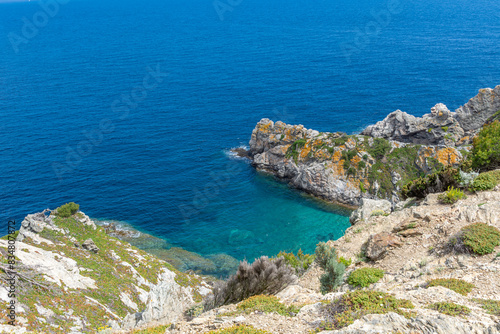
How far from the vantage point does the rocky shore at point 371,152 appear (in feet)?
194

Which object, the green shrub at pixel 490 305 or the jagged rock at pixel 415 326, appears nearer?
the jagged rock at pixel 415 326

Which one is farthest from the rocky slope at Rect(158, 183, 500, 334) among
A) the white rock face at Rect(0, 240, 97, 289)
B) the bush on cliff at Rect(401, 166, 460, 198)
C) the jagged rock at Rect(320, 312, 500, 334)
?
the white rock face at Rect(0, 240, 97, 289)

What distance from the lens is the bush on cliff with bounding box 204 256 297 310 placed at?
21322 mm

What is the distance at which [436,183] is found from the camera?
1153 inches

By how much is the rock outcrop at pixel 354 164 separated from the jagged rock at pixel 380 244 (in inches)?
1412

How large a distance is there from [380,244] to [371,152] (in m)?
42.0

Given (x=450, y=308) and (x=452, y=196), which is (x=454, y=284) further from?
(x=452, y=196)

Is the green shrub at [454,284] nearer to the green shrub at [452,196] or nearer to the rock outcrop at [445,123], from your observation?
the green shrub at [452,196]

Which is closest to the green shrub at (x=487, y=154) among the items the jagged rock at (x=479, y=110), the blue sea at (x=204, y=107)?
the blue sea at (x=204, y=107)

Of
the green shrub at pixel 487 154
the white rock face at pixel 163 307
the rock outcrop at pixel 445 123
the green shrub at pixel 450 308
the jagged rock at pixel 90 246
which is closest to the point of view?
the green shrub at pixel 450 308

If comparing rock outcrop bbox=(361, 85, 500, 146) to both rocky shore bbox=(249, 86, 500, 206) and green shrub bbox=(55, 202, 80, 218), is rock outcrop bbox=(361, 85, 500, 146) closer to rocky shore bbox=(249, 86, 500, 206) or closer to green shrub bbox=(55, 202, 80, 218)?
rocky shore bbox=(249, 86, 500, 206)

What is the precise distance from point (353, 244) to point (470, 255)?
784 centimetres


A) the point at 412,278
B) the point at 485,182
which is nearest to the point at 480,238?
the point at 412,278

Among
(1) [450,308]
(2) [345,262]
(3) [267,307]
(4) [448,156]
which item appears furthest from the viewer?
(4) [448,156]
